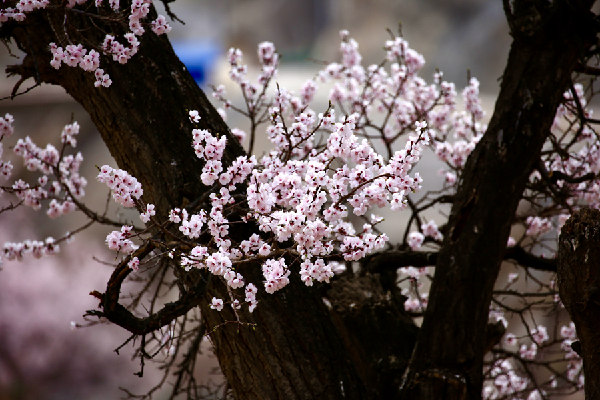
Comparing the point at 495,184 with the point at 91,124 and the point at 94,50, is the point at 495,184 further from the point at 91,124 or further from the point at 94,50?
the point at 91,124

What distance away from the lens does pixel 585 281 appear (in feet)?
5.46

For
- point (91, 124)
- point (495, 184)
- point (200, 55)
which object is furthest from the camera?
point (200, 55)

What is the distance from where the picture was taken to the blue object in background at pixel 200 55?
11133mm

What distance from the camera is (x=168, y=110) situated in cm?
207

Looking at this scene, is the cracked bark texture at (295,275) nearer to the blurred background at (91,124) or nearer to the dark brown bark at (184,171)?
the dark brown bark at (184,171)

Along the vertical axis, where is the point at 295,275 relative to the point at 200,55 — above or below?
below

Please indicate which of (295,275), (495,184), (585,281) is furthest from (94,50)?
(585,281)

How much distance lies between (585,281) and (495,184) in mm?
692

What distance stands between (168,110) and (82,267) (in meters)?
5.63

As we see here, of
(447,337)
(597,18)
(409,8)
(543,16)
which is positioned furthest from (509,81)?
(409,8)

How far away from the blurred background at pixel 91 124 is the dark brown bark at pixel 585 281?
2264mm

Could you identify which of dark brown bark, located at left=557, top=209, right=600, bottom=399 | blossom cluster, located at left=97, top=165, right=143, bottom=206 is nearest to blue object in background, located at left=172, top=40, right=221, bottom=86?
blossom cluster, located at left=97, top=165, right=143, bottom=206

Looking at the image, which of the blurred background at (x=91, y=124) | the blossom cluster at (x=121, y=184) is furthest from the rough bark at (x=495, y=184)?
the blurred background at (x=91, y=124)

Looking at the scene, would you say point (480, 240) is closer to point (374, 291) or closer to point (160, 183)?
point (374, 291)
